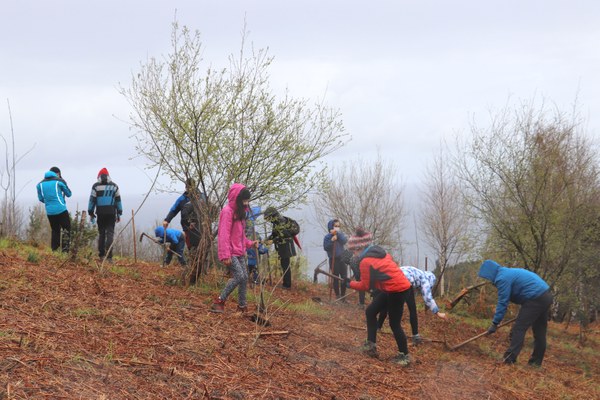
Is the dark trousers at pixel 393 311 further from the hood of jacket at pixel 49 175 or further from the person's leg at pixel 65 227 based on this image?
the hood of jacket at pixel 49 175

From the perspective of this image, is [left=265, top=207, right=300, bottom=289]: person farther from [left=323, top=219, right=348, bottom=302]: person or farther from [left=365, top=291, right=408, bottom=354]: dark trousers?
[left=365, top=291, right=408, bottom=354]: dark trousers

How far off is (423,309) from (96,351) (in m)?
10.6

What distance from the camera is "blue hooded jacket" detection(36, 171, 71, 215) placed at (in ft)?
33.3

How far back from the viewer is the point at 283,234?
37.1 feet

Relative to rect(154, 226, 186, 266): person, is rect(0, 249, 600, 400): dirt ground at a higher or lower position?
lower

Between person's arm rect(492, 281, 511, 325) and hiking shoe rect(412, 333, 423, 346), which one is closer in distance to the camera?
person's arm rect(492, 281, 511, 325)

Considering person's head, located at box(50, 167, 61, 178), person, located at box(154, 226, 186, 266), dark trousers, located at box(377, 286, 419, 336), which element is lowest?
dark trousers, located at box(377, 286, 419, 336)

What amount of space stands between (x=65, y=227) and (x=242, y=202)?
4838 millimetres

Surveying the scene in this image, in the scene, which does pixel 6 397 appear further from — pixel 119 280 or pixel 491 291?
pixel 491 291

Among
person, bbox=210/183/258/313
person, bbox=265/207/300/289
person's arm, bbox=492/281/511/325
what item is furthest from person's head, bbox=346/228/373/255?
person, bbox=210/183/258/313

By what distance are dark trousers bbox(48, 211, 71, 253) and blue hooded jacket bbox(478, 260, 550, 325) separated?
23.2 ft

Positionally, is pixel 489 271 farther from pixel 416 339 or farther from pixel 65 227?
pixel 65 227

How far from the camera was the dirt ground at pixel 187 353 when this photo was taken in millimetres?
4262

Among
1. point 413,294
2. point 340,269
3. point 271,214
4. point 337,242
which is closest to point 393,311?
point 413,294
